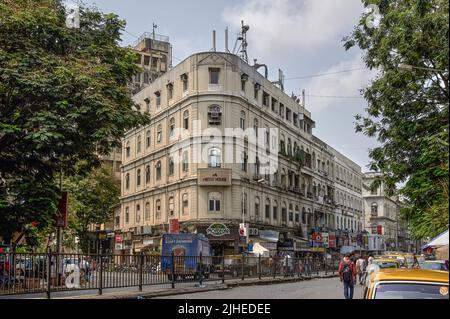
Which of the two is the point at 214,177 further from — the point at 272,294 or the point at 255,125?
the point at 272,294

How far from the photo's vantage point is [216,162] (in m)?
44.9

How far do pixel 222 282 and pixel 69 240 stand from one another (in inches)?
976

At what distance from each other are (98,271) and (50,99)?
5829 millimetres

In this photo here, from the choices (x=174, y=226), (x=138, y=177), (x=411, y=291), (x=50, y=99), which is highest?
(x=138, y=177)

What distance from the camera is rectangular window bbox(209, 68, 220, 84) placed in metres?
45.7

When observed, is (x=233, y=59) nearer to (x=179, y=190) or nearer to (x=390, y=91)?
(x=179, y=190)

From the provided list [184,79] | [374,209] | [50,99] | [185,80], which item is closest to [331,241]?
[185,80]

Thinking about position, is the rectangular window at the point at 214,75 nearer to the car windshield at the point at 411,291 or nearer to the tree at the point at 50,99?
the tree at the point at 50,99

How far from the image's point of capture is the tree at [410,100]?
1823cm

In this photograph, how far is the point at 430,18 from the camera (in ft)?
58.3

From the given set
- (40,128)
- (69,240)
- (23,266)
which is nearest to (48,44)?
(40,128)

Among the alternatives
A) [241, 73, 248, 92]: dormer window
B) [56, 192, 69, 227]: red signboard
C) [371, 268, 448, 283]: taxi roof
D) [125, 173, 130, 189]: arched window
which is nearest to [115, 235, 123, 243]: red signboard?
[125, 173, 130, 189]: arched window

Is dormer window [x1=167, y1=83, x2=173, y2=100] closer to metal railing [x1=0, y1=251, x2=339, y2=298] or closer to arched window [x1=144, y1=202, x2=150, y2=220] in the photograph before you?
arched window [x1=144, y1=202, x2=150, y2=220]

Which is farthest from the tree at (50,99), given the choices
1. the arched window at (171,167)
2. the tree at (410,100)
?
the arched window at (171,167)
